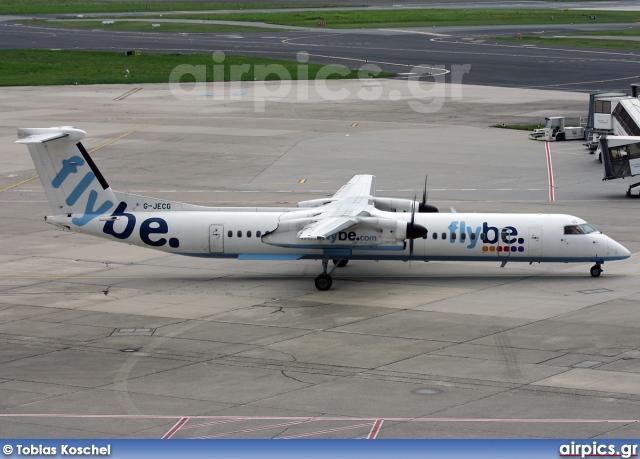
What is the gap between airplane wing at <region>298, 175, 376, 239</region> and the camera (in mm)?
35812

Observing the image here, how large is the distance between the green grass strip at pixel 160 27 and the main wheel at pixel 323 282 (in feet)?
349

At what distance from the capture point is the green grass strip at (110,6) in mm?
176125

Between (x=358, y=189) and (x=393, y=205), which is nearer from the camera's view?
(x=393, y=205)

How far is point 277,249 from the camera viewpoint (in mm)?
39438

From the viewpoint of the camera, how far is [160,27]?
475ft

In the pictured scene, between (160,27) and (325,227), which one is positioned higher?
(160,27)

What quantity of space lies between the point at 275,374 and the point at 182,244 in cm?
1212

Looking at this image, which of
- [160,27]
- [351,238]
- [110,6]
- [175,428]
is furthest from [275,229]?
[110,6]

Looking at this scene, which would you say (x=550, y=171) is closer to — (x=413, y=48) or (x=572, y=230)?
(x=572, y=230)

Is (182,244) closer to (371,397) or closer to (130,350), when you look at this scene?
(130,350)

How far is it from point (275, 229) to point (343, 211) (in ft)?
8.89

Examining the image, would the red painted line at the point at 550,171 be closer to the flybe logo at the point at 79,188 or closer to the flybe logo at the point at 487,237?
the flybe logo at the point at 487,237

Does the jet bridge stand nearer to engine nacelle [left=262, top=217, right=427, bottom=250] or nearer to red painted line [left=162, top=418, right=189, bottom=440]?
engine nacelle [left=262, top=217, right=427, bottom=250]

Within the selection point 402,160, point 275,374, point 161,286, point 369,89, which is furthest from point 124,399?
point 369,89
